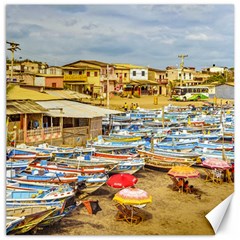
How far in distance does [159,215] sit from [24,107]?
449 centimetres

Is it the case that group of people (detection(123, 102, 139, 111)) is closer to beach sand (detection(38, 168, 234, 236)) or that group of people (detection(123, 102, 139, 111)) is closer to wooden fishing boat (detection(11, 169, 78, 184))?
beach sand (detection(38, 168, 234, 236))

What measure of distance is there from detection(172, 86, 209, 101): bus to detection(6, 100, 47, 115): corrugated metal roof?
51.4 ft

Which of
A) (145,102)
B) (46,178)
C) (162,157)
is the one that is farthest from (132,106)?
(46,178)

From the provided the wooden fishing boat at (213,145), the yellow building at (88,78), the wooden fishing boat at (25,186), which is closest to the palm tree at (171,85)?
the yellow building at (88,78)

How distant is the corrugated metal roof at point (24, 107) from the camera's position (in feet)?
28.5

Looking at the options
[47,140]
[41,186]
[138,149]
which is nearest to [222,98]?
[138,149]

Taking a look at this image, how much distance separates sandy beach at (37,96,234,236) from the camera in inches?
254

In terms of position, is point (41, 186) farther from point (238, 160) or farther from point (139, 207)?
point (238, 160)

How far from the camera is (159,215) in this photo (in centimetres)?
705

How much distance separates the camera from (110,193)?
26.4 feet

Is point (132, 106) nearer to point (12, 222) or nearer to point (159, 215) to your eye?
point (159, 215)

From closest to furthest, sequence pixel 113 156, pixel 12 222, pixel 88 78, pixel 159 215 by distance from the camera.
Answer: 1. pixel 12 222
2. pixel 159 215
3. pixel 113 156
4. pixel 88 78

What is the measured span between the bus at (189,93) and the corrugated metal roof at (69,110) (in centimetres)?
1336

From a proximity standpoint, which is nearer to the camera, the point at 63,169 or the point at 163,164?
the point at 63,169
